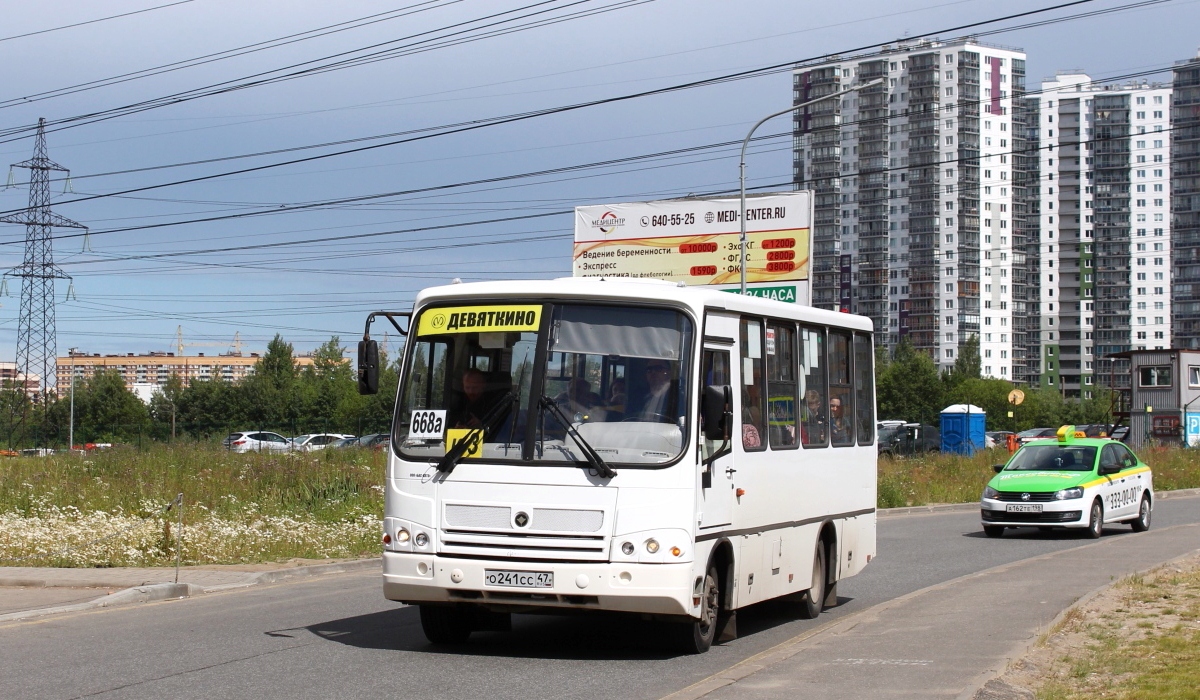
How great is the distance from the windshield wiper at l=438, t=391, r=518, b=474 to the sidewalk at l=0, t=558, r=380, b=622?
482 centimetres

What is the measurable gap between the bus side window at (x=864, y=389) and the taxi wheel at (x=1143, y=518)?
12.8 metres

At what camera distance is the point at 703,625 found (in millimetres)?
10352

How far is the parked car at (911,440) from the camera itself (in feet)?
181

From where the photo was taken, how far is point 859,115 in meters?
154

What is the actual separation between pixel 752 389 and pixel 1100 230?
541 ft

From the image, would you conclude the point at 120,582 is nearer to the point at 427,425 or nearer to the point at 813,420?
the point at 427,425

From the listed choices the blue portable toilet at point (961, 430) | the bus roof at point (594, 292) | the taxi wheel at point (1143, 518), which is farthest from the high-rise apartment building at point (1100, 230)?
the bus roof at point (594, 292)

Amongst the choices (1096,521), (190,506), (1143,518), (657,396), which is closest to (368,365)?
(657,396)

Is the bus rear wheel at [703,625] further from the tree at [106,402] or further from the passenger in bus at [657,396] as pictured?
the tree at [106,402]

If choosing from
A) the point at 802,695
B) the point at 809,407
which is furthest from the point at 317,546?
the point at 802,695

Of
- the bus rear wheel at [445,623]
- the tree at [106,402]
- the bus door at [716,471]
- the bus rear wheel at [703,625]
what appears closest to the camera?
the bus door at [716,471]

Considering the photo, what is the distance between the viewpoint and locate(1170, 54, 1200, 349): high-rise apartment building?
158 meters

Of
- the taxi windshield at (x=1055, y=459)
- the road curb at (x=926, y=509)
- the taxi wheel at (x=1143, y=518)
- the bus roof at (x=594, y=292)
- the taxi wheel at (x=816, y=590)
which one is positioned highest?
the bus roof at (x=594, y=292)

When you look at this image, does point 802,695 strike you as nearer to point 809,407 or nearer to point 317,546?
point 809,407
